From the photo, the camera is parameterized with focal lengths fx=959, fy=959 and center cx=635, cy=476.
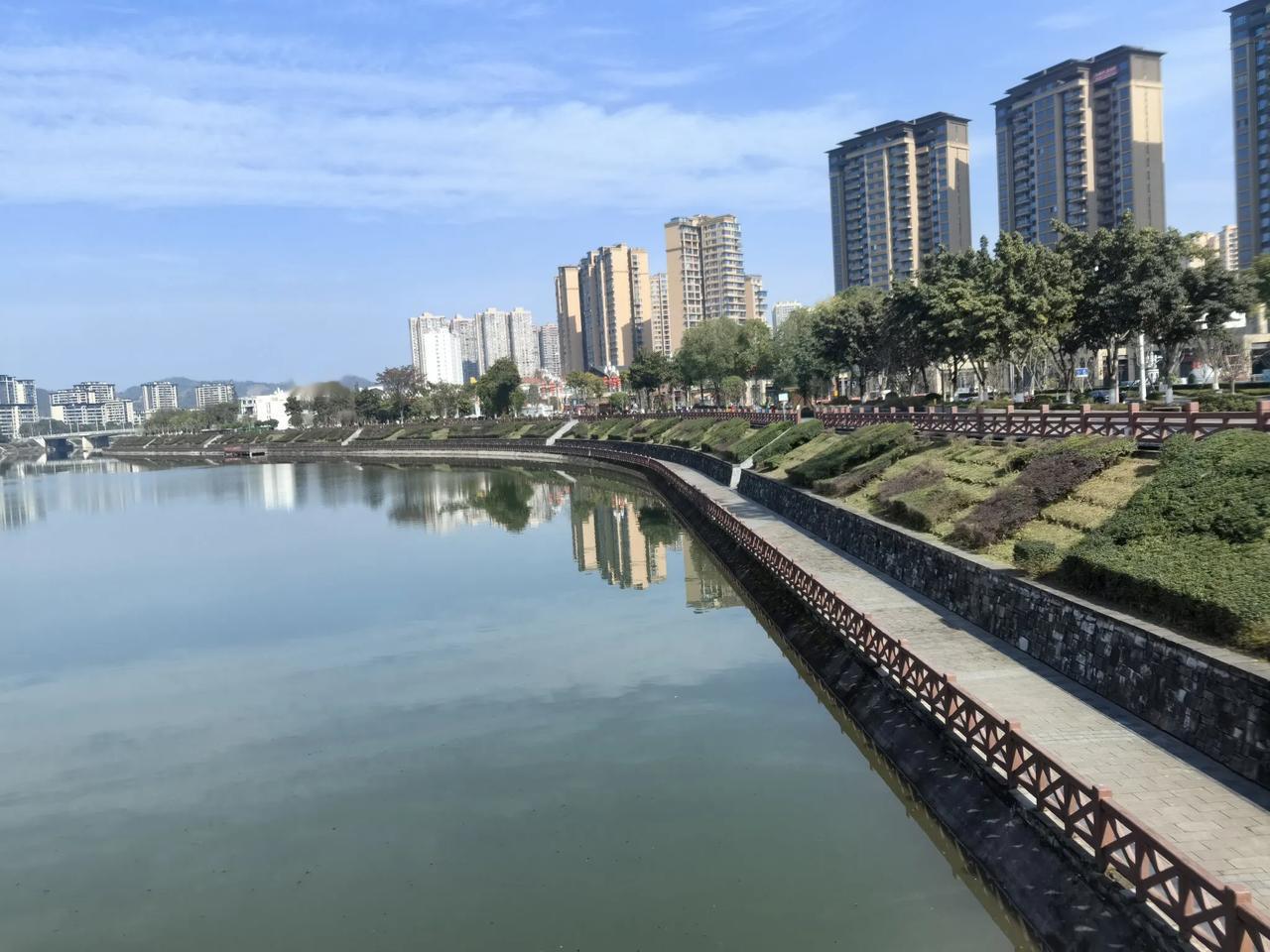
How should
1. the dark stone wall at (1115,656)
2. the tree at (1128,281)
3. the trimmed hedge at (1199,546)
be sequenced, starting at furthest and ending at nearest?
the tree at (1128,281) → the trimmed hedge at (1199,546) → the dark stone wall at (1115,656)

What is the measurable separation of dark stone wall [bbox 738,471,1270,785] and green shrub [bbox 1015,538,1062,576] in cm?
40

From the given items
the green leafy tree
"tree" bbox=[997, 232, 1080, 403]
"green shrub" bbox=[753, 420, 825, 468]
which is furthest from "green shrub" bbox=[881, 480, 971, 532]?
the green leafy tree

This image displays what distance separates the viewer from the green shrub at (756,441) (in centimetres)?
5191

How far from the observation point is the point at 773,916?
11.6 m

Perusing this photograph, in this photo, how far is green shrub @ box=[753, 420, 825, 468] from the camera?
4769 centimetres

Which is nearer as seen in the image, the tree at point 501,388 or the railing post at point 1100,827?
the railing post at point 1100,827

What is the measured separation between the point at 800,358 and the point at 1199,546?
2656 inches

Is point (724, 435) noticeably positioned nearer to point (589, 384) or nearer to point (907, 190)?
point (589, 384)

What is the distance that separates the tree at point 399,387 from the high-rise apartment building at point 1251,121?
111929mm

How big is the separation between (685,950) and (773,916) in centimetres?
128

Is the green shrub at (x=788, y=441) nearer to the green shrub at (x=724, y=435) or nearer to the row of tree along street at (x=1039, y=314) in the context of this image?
the row of tree along street at (x=1039, y=314)

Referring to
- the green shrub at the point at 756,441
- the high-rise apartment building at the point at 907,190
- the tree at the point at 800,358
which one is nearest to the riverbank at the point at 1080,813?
the green shrub at the point at 756,441

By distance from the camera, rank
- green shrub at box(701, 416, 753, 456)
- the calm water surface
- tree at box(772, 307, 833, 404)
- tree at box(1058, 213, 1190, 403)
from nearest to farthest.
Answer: the calm water surface → tree at box(1058, 213, 1190, 403) → green shrub at box(701, 416, 753, 456) → tree at box(772, 307, 833, 404)

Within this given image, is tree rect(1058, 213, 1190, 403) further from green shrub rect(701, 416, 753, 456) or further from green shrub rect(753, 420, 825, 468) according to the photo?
green shrub rect(701, 416, 753, 456)
